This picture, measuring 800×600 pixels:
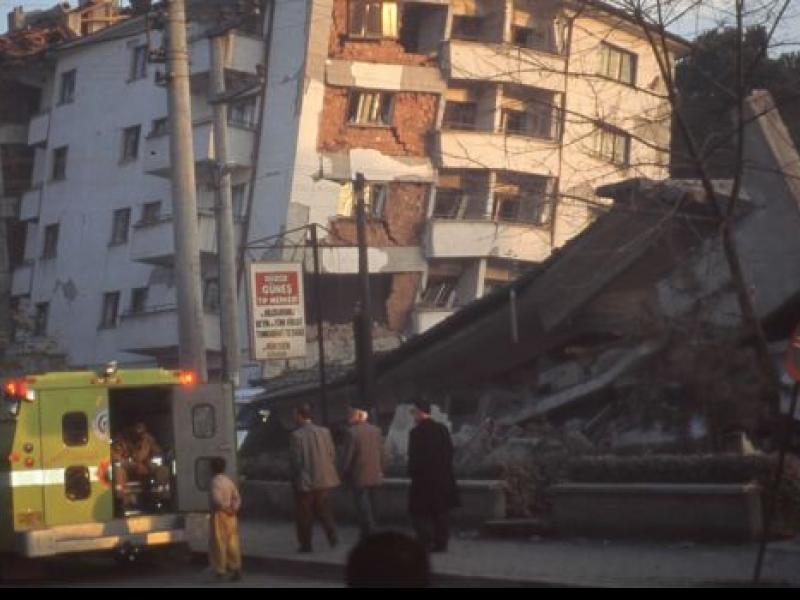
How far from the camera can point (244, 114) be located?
5022cm

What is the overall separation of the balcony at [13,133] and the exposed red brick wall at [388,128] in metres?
15.9

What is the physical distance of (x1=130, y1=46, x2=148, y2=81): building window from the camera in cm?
5356

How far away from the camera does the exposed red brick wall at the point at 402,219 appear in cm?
5006

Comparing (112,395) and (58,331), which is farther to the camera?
(58,331)

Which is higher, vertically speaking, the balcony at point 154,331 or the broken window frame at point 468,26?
the broken window frame at point 468,26

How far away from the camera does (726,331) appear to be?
68.7 ft

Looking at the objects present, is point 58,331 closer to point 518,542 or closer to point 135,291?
point 135,291

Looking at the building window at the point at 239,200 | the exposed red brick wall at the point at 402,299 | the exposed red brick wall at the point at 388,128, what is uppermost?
the exposed red brick wall at the point at 388,128

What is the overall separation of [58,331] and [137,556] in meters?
37.9

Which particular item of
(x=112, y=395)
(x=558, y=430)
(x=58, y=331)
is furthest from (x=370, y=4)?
(x=112, y=395)

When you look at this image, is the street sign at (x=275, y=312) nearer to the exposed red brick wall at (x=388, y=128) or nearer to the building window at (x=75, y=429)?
the building window at (x=75, y=429)

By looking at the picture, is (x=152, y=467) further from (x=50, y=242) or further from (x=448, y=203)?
(x=50, y=242)

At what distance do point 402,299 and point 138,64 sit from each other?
11.8 metres

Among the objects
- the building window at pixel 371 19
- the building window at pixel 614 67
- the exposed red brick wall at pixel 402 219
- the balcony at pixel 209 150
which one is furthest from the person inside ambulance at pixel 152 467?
the building window at pixel 371 19
